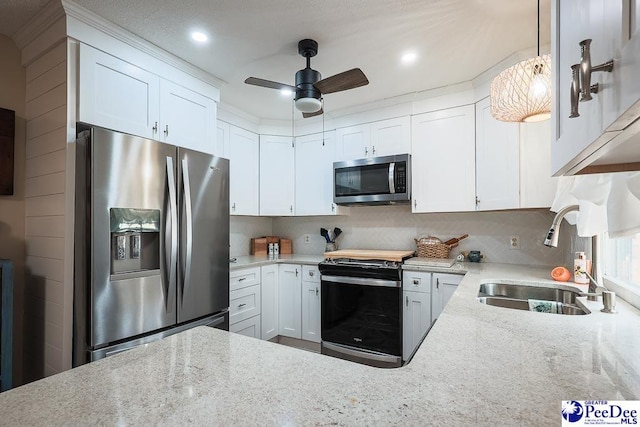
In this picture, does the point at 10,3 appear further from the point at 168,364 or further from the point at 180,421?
the point at 180,421

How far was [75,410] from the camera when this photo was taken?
62 cm

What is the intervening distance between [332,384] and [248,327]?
254cm

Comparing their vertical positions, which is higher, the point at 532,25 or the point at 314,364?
the point at 532,25

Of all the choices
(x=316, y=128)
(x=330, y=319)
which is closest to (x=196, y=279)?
(x=330, y=319)

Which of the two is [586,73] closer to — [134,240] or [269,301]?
[134,240]

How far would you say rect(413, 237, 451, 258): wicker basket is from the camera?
3.12 meters

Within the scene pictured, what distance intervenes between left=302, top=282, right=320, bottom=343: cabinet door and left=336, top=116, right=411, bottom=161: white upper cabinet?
1.37m

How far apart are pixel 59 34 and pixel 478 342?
2.53 m

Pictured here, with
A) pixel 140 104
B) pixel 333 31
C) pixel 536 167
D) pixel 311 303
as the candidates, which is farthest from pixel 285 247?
pixel 536 167

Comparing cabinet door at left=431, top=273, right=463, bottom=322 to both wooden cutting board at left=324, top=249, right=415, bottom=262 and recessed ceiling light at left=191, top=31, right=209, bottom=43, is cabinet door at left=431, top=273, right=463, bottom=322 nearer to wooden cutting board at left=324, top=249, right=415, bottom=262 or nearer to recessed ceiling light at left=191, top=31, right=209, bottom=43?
wooden cutting board at left=324, top=249, right=415, bottom=262

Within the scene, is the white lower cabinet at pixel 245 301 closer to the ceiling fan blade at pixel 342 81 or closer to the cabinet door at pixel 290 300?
the cabinet door at pixel 290 300

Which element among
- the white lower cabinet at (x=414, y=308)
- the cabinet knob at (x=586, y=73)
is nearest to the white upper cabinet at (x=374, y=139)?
the white lower cabinet at (x=414, y=308)

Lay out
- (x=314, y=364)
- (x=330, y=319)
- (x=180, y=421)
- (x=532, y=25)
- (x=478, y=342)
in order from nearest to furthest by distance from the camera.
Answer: (x=180, y=421), (x=314, y=364), (x=478, y=342), (x=532, y=25), (x=330, y=319)

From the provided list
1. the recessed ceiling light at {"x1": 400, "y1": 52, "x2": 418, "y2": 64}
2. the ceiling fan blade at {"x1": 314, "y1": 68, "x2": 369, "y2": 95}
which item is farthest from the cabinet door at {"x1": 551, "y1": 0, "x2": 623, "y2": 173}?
the recessed ceiling light at {"x1": 400, "y1": 52, "x2": 418, "y2": 64}
